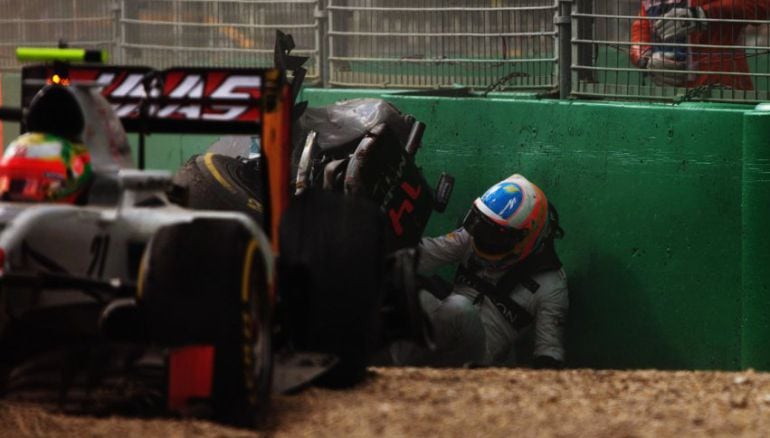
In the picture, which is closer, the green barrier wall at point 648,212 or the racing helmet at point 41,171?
the racing helmet at point 41,171

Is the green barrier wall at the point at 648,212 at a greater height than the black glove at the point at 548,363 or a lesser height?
greater

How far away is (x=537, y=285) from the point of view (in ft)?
34.9

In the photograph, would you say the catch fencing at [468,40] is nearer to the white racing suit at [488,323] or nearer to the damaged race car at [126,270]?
the white racing suit at [488,323]

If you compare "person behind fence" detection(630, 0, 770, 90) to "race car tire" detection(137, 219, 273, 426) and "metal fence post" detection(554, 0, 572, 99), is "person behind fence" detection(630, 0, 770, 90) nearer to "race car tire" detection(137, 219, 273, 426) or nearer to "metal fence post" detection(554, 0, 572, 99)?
"metal fence post" detection(554, 0, 572, 99)

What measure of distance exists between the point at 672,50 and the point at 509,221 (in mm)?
1424

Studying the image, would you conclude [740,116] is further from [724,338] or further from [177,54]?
[177,54]

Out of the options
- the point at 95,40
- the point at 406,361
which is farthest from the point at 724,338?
the point at 95,40

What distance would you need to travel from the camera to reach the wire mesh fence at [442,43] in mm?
11781

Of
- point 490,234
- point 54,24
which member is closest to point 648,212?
point 490,234

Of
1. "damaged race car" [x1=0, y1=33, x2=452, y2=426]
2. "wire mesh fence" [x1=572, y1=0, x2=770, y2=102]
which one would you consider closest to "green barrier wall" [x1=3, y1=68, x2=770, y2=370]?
"wire mesh fence" [x1=572, y1=0, x2=770, y2=102]

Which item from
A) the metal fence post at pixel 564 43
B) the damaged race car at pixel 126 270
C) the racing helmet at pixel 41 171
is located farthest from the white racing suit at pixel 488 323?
the racing helmet at pixel 41 171

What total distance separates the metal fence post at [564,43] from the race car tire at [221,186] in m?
2.03

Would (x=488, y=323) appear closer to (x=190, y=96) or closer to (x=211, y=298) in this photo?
(x=190, y=96)

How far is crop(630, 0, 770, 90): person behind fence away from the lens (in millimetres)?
10289
